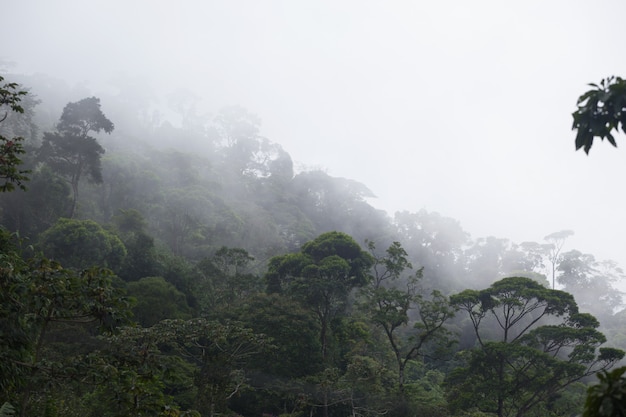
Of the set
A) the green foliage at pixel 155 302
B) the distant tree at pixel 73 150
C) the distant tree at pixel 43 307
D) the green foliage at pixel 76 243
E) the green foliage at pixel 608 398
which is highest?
the distant tree at pixel 73 150

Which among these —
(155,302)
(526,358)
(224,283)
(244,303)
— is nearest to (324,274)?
(244,303)

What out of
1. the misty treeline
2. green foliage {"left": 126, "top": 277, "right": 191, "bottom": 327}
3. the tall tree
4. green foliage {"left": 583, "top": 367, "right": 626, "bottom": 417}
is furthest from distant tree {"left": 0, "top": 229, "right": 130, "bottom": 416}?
the tall tree

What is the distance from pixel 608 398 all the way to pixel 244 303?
16706mm

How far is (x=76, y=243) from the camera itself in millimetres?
19750

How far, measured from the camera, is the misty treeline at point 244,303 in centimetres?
562

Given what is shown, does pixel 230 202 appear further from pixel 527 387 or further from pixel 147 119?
pixel 147 119

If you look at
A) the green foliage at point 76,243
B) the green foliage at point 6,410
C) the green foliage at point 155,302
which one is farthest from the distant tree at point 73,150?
the green foliage at point 6,410

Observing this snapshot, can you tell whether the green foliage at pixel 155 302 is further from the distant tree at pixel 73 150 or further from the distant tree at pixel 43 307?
the distant tree at pixel 43 307

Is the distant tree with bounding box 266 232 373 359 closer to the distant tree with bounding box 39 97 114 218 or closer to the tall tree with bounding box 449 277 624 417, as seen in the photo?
the tall tree with bounding box 449 277 624 417

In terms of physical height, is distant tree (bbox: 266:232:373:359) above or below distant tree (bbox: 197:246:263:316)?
above

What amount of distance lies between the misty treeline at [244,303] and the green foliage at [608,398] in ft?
14.3

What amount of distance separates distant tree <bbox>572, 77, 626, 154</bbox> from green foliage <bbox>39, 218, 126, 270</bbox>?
19556 millimetres

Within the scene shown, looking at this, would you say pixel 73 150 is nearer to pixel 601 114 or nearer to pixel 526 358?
pixel 526 358

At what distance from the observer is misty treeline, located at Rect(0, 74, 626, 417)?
5.62m
